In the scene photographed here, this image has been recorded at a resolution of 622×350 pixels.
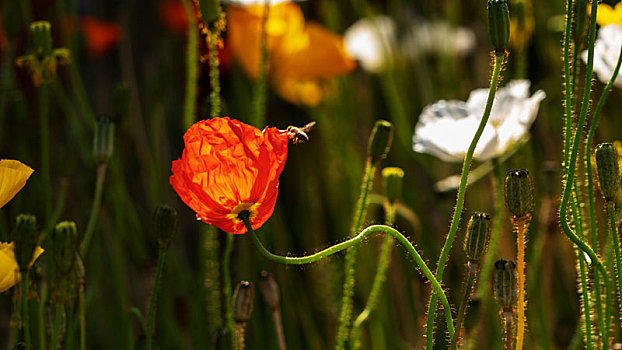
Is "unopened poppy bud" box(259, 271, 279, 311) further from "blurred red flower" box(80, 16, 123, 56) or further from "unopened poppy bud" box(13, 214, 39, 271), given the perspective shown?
"blurred red flower" box(80, 16, 123, 56)

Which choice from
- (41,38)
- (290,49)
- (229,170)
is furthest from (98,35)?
(229,170)

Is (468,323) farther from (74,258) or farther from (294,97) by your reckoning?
(294,97)

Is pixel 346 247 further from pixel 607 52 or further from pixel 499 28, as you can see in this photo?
pixel 607 52

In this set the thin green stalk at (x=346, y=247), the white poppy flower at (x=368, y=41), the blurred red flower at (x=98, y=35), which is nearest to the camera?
the thin green stalk at (x=346, y=247)

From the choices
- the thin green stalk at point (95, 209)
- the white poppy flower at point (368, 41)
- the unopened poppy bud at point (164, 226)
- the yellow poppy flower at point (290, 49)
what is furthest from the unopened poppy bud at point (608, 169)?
the white poppy flower at point (368, 41)

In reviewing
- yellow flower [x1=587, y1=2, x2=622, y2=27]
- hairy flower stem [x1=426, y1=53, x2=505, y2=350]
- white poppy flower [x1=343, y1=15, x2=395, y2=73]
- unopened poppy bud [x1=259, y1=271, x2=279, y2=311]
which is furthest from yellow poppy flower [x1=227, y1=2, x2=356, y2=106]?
hairy flower stem [x1=426, y1=53, x2=505, y2=350]

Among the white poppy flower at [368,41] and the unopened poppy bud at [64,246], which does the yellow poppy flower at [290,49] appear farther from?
the unopened poppy bud at [64,246]
